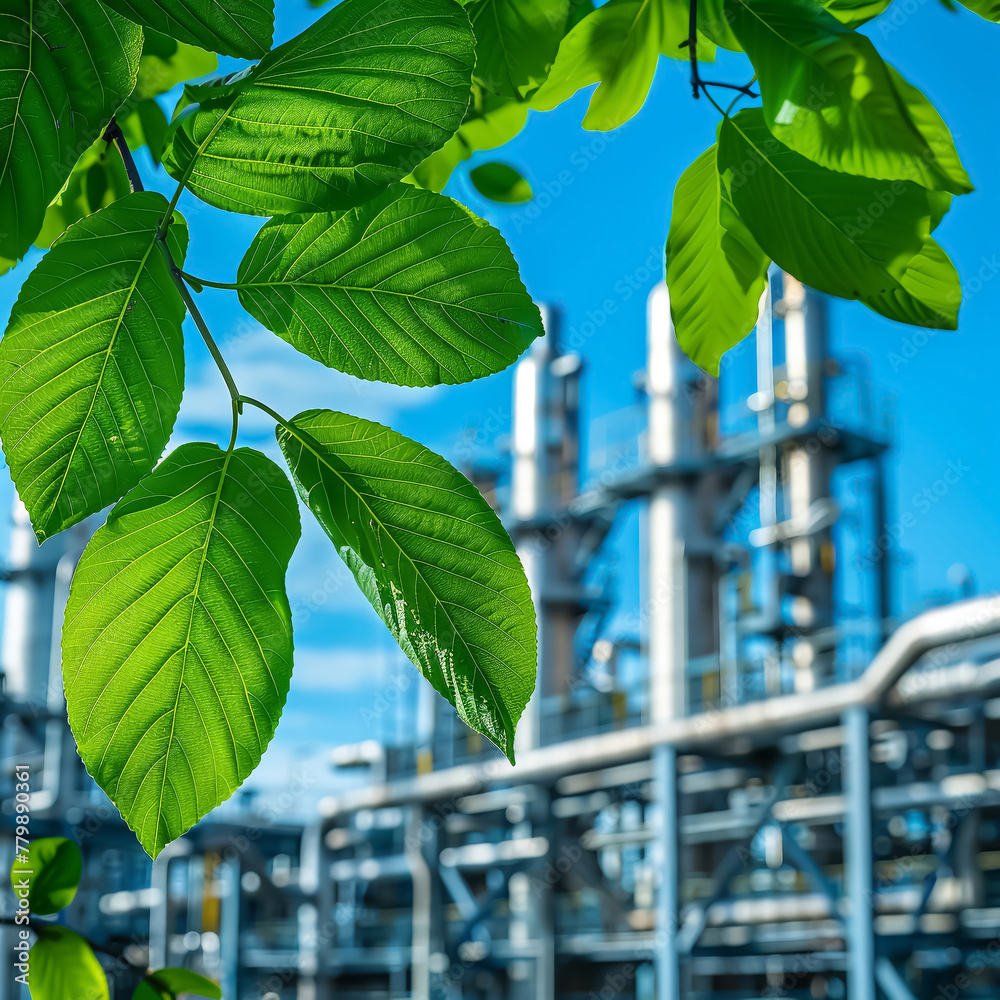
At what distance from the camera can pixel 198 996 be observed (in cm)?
26

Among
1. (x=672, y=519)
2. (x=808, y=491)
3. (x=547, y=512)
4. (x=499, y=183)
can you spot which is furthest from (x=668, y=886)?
(x=499, y=183)

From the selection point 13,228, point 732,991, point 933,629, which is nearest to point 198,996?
point 13,228

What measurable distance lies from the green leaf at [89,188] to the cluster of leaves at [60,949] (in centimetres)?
17

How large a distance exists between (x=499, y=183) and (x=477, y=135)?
7 centimetres

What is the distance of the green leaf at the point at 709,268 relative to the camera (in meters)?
0.20

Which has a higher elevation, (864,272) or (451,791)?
(864,272)

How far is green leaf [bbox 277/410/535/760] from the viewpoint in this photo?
15 centimetres

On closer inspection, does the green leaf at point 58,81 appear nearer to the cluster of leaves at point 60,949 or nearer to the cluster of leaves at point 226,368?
the cluster of leaves at point 226,368

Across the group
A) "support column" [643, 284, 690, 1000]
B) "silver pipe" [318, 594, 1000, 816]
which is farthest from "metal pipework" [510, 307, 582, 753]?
"support column" [643, 284, 690, 1000]

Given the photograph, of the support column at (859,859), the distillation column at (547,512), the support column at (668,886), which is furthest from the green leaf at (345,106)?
the distillation column at (547,512)

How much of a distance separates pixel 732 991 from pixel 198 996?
7181 millimetres

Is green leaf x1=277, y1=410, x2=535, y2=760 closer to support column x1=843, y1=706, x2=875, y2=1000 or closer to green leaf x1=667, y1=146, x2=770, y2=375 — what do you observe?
green leaf x1=667, y1=146, x2=770, y2=375

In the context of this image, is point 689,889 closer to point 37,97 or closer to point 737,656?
point 737,656

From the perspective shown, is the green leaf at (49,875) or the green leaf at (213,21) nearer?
the green leaf at (213,21)
